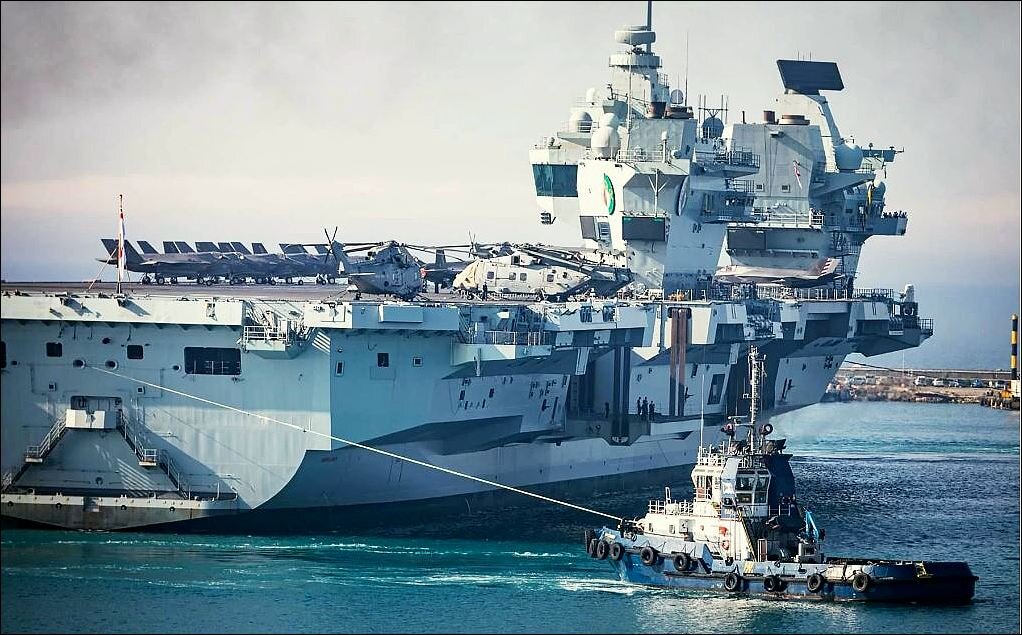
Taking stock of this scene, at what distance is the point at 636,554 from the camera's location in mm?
35156

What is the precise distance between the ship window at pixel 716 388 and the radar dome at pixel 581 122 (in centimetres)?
723

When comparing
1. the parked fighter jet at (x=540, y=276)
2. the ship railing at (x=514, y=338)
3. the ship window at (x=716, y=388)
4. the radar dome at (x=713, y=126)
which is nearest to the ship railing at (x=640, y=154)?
the parked fighter jet at (x=540, y=276)

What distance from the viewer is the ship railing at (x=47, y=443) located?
3934 centimetres

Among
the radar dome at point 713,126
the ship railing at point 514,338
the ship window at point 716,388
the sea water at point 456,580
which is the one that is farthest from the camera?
the radar dome at point 713,126

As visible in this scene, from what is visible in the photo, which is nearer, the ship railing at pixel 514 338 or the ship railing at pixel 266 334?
the ship railing at pixel 266 334

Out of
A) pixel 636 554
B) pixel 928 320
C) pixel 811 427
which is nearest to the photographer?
pixel 636 554

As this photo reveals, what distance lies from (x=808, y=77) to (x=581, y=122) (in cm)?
996

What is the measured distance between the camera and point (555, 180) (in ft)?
172

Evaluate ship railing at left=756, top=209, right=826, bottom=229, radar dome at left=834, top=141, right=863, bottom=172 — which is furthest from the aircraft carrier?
radar dome at left=834, top=141, right=863, bottom=172

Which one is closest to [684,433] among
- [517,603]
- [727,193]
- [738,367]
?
[738,367]

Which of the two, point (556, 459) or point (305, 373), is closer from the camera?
point (305, 373)

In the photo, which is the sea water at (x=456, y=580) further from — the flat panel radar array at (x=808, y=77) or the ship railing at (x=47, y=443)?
the flat panel radar array at (x=808, y=77)

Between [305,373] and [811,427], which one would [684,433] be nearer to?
[305,373]

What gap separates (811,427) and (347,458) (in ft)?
94.5
